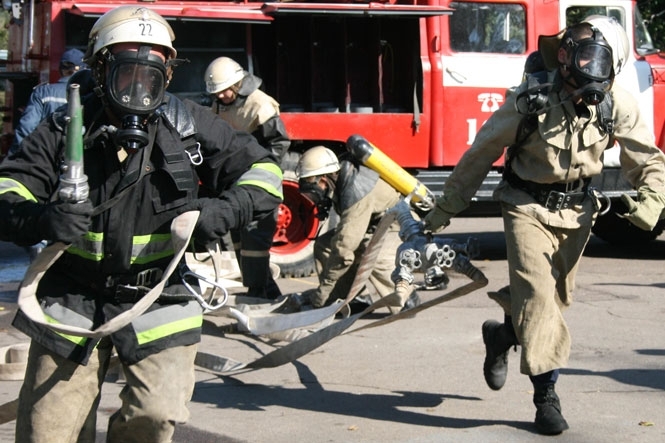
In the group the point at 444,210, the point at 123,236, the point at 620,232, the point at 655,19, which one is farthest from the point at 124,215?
the point at 655,19

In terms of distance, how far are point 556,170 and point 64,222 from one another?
264cm

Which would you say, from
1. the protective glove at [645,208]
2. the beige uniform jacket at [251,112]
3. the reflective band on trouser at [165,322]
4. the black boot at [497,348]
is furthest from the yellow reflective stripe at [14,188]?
the beige uniform jacket at [251,112]

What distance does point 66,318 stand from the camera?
379 cm

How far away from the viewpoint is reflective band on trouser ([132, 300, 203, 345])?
12.5 feet

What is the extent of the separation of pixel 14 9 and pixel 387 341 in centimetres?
527

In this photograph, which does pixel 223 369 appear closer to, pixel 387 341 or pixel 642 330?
pixel 387 341

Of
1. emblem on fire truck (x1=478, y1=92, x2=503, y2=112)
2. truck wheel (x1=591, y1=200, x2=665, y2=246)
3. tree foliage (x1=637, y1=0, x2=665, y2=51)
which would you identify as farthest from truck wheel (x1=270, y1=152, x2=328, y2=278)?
tree foliage (x1=637, y1=0, x2=665, y2=51)

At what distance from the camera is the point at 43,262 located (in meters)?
3.59

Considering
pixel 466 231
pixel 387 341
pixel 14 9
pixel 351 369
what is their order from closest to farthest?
pixel 351 369
pixel 387 341
pixel 14 9
pixel 466 231

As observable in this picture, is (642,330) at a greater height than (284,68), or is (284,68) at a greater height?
(284,68)

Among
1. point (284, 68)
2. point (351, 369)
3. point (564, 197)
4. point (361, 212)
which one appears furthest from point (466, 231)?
point (564, 197)

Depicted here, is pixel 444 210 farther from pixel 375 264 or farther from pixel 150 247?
pixel 375 264

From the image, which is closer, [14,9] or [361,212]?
[361,212]

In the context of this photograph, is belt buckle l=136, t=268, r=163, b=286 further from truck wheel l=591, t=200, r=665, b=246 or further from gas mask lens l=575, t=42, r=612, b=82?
truck wheel l=591, t=200, r=665, b=246
